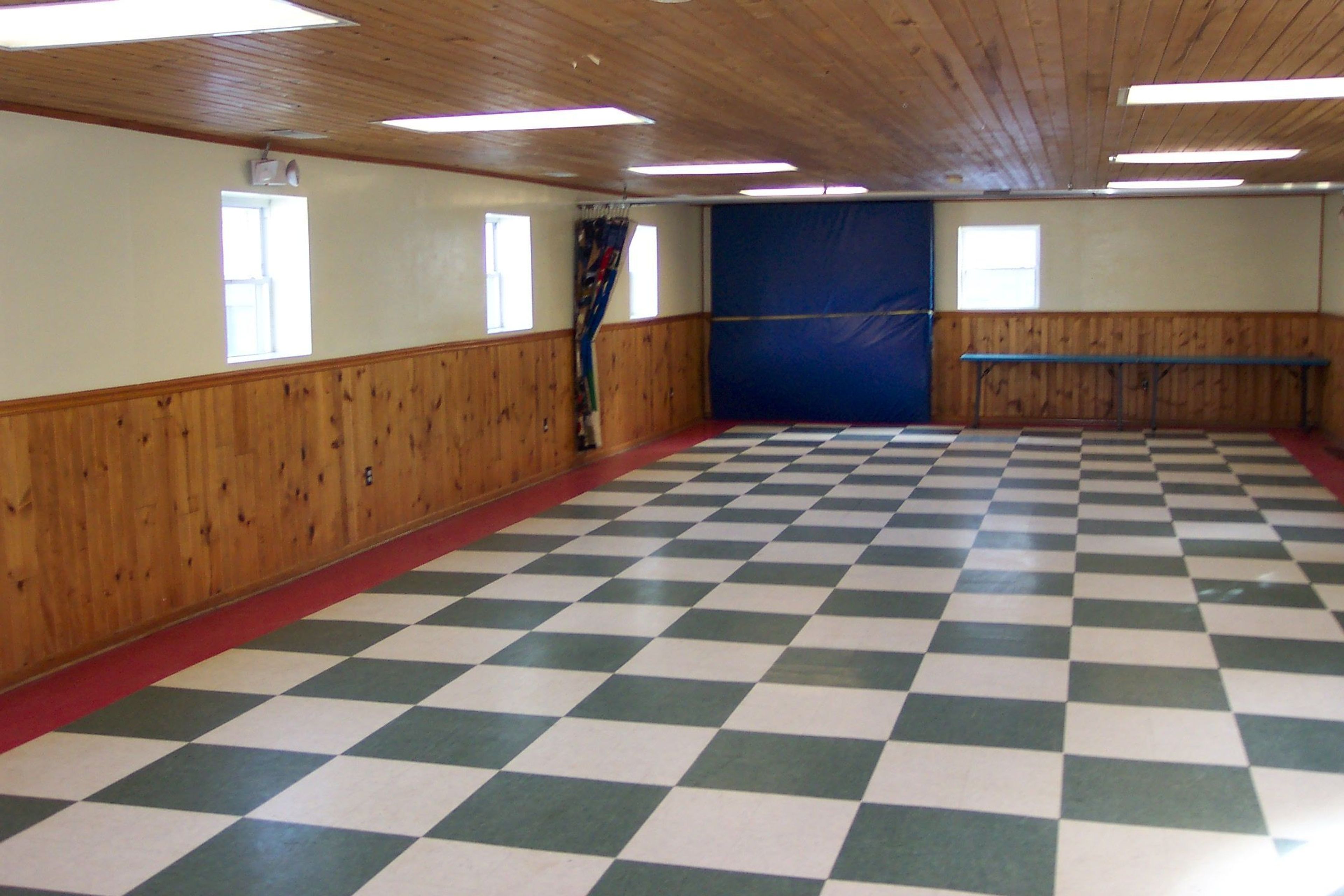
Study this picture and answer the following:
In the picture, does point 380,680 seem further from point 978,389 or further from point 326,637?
point 978,389

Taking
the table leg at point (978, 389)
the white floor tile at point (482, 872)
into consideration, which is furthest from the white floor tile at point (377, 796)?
the table leg at point (978, 389)

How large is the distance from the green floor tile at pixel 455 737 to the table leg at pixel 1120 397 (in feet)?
31.8

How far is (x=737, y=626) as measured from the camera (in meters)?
6.03

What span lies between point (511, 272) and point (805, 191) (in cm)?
286

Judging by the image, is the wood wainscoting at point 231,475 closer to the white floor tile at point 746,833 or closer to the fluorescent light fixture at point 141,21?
the fluorescent light fixture at point 141,21

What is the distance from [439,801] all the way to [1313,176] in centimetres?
889

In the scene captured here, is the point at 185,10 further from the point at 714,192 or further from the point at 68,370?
the point at 714,192

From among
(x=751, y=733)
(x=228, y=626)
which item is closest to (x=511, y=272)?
(x=228, y=626)

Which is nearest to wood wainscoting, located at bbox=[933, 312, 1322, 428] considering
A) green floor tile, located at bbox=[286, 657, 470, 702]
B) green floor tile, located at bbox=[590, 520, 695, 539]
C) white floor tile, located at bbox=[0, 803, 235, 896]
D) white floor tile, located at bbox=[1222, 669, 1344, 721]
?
green floor tile, located at bbox=[590, 520, 695, 539]

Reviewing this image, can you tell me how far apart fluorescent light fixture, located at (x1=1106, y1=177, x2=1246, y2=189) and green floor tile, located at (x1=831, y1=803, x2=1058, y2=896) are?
8.13 m

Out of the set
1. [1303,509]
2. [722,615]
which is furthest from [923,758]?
[1303,509]

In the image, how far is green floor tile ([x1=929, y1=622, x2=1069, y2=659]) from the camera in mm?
5543

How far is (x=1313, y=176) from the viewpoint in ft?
33.5

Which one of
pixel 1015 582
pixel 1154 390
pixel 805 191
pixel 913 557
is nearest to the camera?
pixel 1015 582
